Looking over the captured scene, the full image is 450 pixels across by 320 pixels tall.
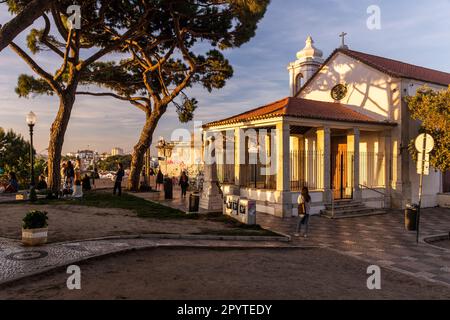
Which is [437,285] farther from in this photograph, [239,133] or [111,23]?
[111,23]

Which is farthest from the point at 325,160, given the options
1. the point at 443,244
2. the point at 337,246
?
the point at 337,246

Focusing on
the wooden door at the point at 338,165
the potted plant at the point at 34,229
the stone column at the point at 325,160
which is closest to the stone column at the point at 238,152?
the stone column at the point at 325,160

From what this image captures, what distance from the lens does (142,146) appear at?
20.6 m

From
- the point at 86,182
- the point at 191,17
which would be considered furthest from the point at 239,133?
the point at 86,182

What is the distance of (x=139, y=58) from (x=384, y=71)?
1371 centimetres

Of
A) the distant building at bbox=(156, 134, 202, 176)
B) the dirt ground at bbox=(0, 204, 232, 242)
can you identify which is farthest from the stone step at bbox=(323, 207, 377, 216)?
the distant building at bbox=(156, 134, 202, 176)

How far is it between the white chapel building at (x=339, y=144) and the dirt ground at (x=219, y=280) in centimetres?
647

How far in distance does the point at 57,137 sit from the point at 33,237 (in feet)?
34.8

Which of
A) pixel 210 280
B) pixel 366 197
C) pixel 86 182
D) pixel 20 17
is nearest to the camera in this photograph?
pixel 210 280

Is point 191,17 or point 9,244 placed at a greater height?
point 191,17

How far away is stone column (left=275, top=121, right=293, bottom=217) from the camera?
13.5 meters

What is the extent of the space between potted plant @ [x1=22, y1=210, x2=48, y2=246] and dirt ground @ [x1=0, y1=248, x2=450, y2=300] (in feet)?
6.02

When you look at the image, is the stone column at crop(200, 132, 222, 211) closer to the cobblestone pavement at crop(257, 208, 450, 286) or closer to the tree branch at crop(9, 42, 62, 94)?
the cobblestone pavement at crop(257, 208, 450, 286)

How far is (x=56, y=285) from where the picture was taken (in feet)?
17.5
